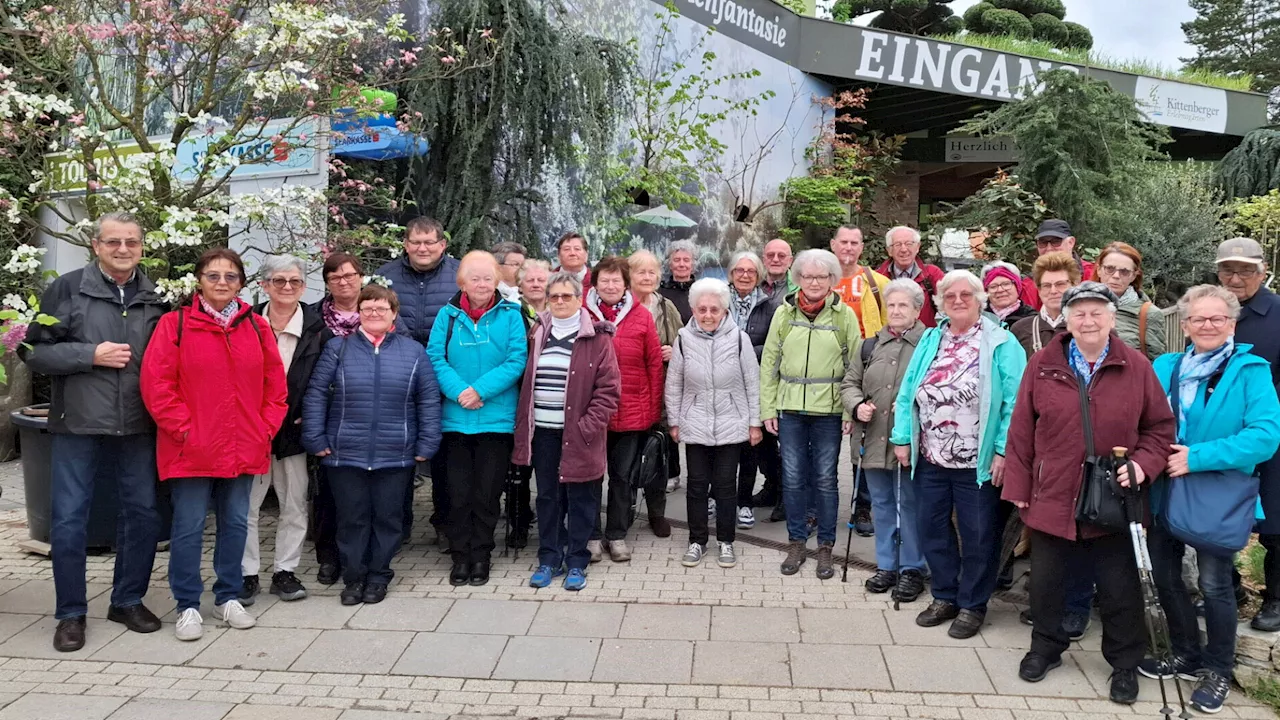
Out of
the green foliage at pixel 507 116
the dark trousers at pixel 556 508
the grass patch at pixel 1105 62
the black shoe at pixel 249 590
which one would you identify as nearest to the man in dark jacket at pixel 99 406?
the black shoe at pixel 249 590

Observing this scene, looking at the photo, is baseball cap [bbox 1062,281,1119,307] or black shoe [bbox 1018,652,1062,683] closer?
baseball cap [bbox 1062,281,1119,307]

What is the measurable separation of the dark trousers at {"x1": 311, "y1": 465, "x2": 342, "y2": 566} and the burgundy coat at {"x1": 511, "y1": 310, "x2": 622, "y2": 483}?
113 centimetres

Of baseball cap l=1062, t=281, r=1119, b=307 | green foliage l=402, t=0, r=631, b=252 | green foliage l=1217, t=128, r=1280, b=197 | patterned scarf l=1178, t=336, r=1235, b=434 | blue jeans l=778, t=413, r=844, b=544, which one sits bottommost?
blue jeans l=778, t=413, r=844, b=544

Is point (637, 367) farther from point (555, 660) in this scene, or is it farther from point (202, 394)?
point (202, 394)

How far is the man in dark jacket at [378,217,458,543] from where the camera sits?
5691mm

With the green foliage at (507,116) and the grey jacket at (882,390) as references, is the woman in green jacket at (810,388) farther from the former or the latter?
the green foliage at (507,116)

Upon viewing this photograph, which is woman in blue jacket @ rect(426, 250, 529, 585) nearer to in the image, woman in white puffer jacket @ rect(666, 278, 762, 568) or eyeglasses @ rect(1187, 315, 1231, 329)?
woman in white puffer jacket @ rect(666, 278, 762, 568)

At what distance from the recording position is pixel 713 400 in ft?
18.2

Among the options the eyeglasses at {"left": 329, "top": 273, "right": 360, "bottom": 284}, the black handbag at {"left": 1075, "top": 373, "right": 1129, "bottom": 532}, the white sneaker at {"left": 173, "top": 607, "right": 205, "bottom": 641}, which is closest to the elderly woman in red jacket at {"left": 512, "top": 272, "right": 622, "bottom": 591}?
the eyeglasses at {"left": 329, "top": 273, "right": 360, "bottom": 284}

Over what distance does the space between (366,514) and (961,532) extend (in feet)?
10.2

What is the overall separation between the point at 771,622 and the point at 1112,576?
161 cm

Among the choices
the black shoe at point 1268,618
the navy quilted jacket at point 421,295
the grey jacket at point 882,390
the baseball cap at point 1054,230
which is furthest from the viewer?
the baseball cap at point 1054,230

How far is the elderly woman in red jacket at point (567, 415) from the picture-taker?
16.9 ft

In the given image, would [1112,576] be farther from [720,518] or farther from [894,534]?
[720,518]
